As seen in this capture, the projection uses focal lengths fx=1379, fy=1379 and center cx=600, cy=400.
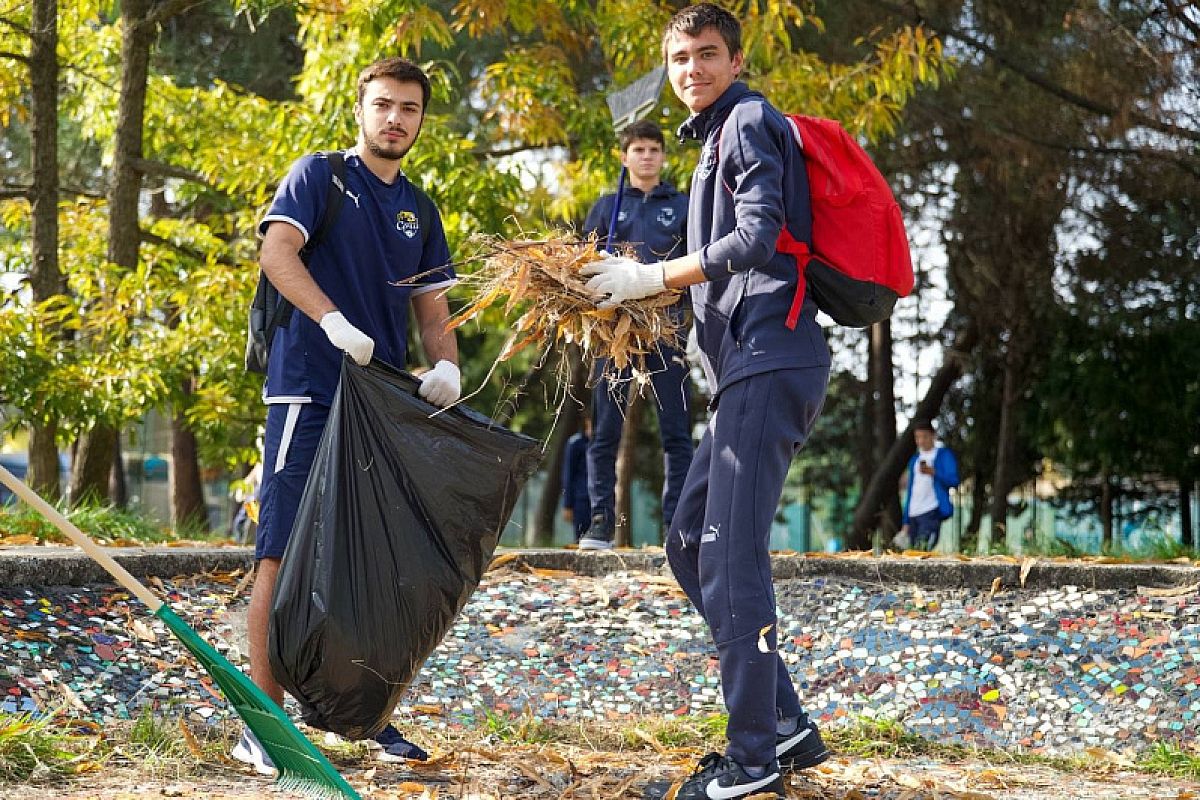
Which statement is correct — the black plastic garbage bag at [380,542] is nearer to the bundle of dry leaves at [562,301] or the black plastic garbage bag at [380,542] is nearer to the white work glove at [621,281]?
the bundle of dry leaves at [562,301]

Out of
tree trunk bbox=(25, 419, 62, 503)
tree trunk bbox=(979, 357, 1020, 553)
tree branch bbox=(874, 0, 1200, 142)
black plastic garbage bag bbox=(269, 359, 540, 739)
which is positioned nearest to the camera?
black plastic garbage bag bbox=(269, 359, 540, 739)

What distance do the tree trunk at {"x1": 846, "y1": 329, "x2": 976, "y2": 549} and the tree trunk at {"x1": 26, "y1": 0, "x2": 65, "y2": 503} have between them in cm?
884

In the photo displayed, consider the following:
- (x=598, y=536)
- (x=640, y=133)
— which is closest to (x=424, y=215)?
(x=640, y=133)

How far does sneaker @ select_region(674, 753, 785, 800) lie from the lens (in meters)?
3.06

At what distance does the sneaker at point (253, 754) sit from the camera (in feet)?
11.0

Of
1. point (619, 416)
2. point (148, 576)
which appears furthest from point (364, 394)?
point (619, 416)

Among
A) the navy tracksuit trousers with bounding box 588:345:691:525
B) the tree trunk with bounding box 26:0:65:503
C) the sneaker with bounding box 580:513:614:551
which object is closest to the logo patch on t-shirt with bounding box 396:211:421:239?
the navy tracksuit trousers with bounding box 588:345:691:525

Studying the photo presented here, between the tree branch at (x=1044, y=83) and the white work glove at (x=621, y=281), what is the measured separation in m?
7.47

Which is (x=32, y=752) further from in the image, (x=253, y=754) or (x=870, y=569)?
(x=870, y=569)

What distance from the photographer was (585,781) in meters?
3.38

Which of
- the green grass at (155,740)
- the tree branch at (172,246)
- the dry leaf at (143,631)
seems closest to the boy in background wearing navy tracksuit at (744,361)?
the green grass at (155,740)

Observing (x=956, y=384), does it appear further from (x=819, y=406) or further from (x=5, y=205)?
(x=819, y=406)

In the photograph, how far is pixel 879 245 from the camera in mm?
3146

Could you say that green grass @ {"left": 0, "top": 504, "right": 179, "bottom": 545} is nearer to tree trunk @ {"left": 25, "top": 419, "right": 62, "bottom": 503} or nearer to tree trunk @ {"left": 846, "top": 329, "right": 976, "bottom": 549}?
tree trunk @ {"left": 25, "top": 419, "right": 62, "bottom": 503}
